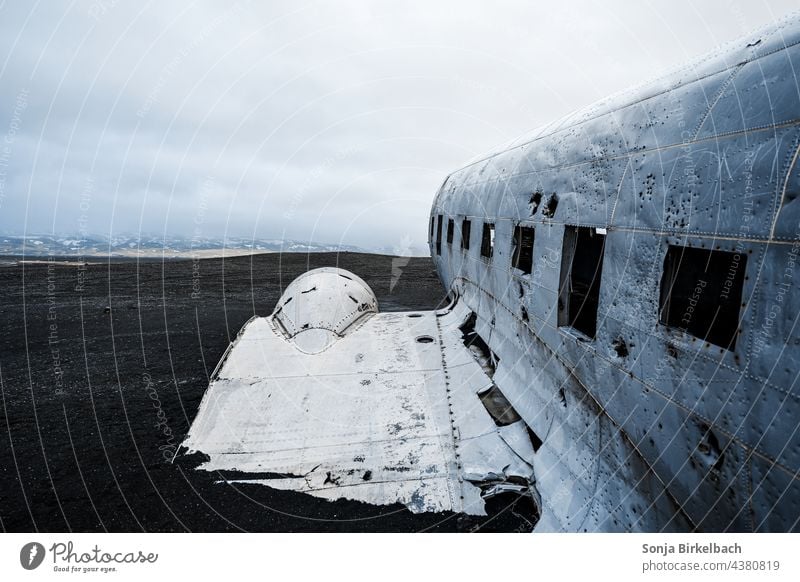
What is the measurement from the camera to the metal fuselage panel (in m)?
2.26

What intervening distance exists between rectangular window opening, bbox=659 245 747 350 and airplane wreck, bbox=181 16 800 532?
23mm

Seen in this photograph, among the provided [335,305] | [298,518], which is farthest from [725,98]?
[335,305]

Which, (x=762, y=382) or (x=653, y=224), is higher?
(x=653, y=224)

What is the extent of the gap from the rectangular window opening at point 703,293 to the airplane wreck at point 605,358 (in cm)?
2

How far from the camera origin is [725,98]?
2.68 m

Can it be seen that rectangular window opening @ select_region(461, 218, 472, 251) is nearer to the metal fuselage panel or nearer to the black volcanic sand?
the metal fuselage panel

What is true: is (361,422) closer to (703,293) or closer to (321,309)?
(321,309)

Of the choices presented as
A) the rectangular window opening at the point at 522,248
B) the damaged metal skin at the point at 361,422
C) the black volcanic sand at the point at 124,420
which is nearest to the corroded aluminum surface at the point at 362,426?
the damaged metal skin at the point at 361,422

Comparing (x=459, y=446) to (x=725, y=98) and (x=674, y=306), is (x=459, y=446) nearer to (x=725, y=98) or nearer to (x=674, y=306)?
(x=674, y=306)

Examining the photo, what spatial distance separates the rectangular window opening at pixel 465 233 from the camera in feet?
28.9

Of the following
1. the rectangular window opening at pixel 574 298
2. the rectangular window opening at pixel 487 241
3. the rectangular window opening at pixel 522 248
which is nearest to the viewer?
the rectangular window opening at pixel 574 298

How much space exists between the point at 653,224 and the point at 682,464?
1844 millimetres

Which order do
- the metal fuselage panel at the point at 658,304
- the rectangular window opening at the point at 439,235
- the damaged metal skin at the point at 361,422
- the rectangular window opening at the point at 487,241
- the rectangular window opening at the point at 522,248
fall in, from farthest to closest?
the rectangular window opening at the point at 439,235
the rectangular window opening at the point at 487,241
the rectangular window opening at the point at 522,248
the damaged metal skin at the point at 361,422
the metal fuselage panel at the point at 658,304

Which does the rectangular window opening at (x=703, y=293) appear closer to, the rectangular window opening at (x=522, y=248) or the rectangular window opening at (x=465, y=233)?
the rectangular window opening at (x=522, y=248)
